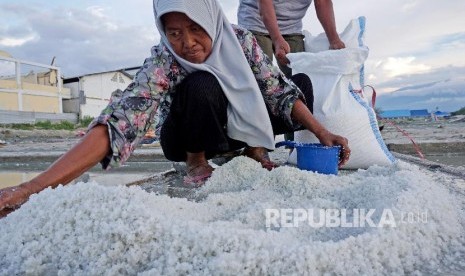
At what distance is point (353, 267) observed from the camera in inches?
39.3

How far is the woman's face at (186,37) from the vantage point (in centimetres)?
198

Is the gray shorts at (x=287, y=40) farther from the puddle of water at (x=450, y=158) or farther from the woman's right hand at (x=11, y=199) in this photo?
the woman's right hand at (x=11, y=199)

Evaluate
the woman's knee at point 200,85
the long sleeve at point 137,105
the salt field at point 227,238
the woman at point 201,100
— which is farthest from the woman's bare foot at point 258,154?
the salt field at point 227,238

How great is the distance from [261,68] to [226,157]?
807 mm

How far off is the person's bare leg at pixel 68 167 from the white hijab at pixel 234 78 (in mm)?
667

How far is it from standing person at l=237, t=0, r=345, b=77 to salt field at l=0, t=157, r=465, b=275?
174cm

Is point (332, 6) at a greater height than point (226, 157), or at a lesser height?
greater

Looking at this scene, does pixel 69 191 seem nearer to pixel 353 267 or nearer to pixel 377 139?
pixel 353 267

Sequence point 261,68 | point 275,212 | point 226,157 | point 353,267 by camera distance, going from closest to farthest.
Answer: point 353,267
point 275,212
point 261,68
point 226,157

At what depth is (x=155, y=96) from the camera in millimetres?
2078

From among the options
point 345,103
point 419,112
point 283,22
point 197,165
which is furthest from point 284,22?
point 419,112

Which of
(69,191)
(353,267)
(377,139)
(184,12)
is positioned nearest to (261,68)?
(184,12)

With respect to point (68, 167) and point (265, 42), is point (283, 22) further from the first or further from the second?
point (68, 167)

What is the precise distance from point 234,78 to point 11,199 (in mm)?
1317
